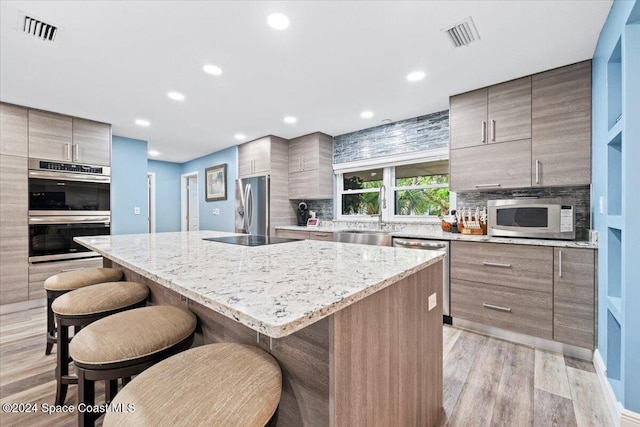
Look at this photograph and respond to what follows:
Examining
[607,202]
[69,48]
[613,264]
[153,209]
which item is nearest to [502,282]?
[613,264]

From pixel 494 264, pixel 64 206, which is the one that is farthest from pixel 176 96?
pixel 494 264

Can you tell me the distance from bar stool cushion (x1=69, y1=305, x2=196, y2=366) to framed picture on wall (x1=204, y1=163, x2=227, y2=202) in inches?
171

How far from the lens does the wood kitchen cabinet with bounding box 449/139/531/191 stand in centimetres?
251

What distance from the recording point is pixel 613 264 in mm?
1711

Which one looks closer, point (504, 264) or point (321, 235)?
point (504, 264)

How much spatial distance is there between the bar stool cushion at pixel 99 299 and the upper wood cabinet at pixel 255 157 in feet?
10.2

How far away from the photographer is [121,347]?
96 centimetres

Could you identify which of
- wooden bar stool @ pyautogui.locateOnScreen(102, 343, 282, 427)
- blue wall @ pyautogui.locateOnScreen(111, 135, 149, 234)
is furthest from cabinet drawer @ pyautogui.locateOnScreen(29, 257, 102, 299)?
wooden bar stool @ pyautogui.locateOnScreen(102, 343, 282, 427)

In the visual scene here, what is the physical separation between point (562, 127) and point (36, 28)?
4.03 metres

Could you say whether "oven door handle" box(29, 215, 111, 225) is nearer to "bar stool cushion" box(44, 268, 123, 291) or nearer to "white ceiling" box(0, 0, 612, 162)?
"white ceiling" box(0, 0, 612, 162)

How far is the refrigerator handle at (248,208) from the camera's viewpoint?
462cm

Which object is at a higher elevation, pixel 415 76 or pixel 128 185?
pixel 415 76

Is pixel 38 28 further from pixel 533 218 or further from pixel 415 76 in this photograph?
pixel 533 218

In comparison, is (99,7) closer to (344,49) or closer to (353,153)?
(344,49)
